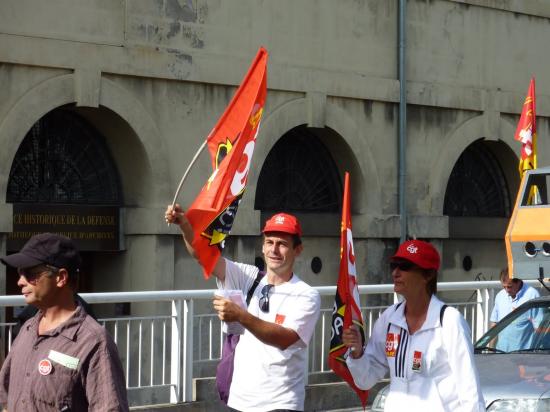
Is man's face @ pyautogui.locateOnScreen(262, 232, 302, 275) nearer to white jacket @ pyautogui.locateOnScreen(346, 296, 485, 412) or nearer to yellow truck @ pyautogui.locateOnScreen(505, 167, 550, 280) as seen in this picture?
white jacket @ pyautogui.locateOnScreen(346, 296, 485, 412)

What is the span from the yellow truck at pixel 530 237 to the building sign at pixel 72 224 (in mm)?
6994

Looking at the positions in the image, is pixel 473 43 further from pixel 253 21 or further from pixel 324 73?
pixel 253 21

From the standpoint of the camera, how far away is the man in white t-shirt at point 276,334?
683 cm

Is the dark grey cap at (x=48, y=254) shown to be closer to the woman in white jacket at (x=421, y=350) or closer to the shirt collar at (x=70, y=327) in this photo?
the shirt collar at (x=70, y=327)

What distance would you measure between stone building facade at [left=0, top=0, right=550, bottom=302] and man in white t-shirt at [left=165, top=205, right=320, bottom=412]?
33.2 feet

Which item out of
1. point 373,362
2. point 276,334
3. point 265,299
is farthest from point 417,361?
point 265,299

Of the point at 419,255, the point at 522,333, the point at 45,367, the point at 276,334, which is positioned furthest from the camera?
the point at 522,333

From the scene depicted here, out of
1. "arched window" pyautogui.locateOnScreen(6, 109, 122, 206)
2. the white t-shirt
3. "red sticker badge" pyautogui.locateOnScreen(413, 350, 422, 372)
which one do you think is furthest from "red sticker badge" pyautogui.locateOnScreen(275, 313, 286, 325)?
"arched window" pyautogui.locateOnScreen(6, 109, 122, 206)

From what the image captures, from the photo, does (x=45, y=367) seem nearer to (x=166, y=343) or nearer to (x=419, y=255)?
(x=419, y=255)

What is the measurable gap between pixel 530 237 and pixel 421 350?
6680 millimetres

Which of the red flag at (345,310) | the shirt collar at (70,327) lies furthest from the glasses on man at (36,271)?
the red flag at (345,310)

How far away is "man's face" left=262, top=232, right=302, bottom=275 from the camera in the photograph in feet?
23.2

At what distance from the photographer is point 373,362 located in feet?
21.2

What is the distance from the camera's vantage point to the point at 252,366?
6.93m
